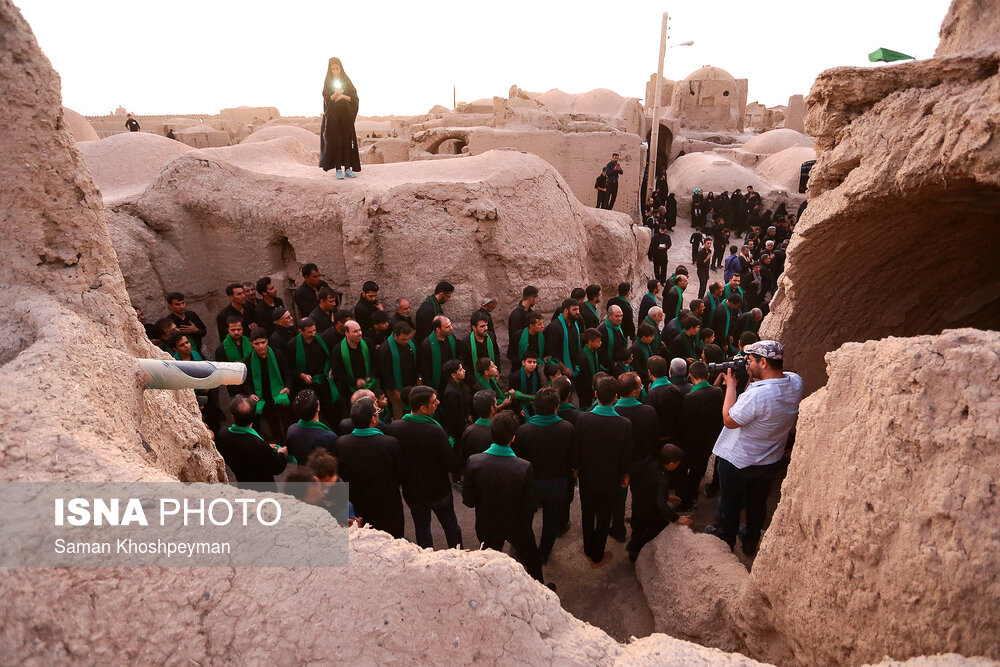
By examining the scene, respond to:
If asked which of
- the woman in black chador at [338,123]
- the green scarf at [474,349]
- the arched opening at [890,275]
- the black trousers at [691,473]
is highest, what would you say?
the woman in black chador at [338,123]

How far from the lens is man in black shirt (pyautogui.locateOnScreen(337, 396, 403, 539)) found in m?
3.86

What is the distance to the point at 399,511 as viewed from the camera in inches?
164

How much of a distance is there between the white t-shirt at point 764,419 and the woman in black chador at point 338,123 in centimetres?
632

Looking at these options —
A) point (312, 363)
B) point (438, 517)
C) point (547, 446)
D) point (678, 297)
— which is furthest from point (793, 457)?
point (678, 297)

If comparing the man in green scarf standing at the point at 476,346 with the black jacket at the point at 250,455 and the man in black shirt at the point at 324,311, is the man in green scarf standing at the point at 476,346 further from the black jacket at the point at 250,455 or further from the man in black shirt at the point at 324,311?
the black jacket at the point at 250,455

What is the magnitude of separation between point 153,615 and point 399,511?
2.41m

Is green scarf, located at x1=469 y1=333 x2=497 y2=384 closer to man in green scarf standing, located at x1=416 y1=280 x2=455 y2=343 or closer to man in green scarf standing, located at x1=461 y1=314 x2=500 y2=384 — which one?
man in green scarf standing, located at x1=461 y1=314 x2=500 y2=384

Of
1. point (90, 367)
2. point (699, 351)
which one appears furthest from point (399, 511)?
point (699, 351)

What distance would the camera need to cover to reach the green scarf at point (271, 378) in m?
5.51

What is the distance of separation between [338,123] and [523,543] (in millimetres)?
6539

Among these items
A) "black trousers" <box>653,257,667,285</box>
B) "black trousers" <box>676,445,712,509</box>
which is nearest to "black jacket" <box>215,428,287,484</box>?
"black trousers" <box>676,445,712,509</box>

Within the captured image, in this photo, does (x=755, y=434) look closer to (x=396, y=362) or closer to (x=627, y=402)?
(x=627, y=402)

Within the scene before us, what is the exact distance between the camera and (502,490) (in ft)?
12.3

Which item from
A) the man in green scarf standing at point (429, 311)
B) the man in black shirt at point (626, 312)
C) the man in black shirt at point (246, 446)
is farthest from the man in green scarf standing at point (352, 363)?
the man in black shirt at point (626, 312)
